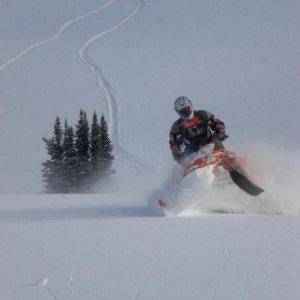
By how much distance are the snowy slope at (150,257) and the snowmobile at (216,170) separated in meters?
0.56

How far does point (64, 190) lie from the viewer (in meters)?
29.4

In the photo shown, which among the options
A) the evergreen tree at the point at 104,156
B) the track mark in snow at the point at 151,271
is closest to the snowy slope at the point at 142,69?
the evergreen tree at the point at 104,156

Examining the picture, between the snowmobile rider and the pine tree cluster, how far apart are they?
703 inches

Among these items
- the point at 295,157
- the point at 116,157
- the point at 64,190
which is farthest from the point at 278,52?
the point at 295,157

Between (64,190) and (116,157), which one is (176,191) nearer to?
(64,190)

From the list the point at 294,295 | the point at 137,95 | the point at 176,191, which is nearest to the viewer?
the point at 294,295

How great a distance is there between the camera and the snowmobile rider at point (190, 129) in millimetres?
11695

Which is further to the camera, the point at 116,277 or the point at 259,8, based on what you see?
the point at 259,8

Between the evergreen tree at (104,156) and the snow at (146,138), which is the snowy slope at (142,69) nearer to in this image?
the snow at (146,138)

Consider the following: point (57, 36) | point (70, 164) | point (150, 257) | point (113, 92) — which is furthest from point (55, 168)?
point (57, 36)

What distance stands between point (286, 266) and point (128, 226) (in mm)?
2721

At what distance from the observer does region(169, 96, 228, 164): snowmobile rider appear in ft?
38.4

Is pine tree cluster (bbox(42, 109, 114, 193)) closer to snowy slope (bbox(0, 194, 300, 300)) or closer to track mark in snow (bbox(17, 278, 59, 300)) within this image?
snowy slope (bbox(0, 194, 300, 300))

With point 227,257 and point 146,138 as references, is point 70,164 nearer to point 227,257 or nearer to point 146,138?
point 146,138
